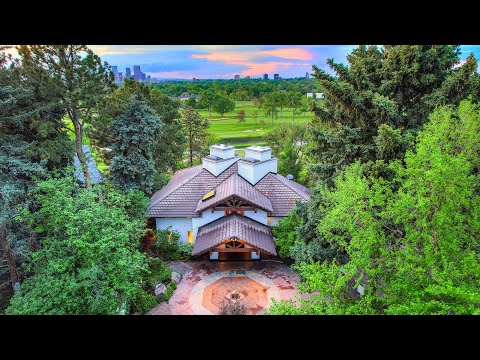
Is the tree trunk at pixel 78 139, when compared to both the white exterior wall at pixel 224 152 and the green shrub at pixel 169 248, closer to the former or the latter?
the green shrub at pixel 169 248

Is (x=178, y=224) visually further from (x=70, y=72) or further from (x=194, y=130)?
(x=194, y=130)

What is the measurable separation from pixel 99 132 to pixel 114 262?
11.4 m

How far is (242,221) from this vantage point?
15500 millimetres

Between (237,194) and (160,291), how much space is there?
5.76m

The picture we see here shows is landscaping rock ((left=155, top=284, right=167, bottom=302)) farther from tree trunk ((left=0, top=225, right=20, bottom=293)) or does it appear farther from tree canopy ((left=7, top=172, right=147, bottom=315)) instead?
tree trunk ((left=0, top=225, right=20, bottom=293))

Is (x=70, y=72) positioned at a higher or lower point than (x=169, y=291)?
higher

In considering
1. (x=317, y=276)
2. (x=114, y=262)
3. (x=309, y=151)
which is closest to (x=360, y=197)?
(x=317, y=276)

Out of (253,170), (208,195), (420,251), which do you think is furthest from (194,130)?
(420,251)

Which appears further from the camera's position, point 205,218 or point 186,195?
point 186,195

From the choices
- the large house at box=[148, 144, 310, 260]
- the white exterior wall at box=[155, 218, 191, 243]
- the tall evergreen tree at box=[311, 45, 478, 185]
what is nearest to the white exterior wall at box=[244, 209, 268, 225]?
the large house at box=[148, 144, 310, 260]

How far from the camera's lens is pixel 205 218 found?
1630 cm

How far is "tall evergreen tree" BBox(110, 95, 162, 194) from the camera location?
644 inches

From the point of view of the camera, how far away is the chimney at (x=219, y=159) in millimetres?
18403
